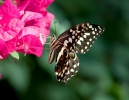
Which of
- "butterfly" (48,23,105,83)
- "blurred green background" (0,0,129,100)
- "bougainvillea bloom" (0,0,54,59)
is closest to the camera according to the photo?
"bougainvillea bloom" (0,0,54,59)

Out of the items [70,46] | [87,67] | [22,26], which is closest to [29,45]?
[22,26]

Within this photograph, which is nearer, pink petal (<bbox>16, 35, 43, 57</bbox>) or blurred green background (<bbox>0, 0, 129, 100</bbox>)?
pink petal (<bbox>16, 35, 43, 57</bbox>)

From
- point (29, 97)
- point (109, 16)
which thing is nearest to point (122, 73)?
point (109, 16)

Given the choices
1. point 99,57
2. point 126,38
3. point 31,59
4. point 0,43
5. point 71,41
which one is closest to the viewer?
point 0,43

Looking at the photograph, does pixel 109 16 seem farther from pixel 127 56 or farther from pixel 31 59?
pixel 31 59

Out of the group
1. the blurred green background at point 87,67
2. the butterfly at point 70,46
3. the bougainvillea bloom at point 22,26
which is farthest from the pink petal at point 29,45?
the blurred green background at point 87,67

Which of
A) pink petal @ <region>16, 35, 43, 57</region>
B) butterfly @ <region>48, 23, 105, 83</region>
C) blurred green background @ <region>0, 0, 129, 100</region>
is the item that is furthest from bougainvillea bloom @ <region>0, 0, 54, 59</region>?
blurred green background @ <region>0, 0, 129, 100</region>

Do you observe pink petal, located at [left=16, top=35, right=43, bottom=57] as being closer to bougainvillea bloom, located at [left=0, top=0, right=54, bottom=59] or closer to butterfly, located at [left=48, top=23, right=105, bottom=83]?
bougainvillea bloom, located at [left=0, top=0, right=54, bottom=59]
